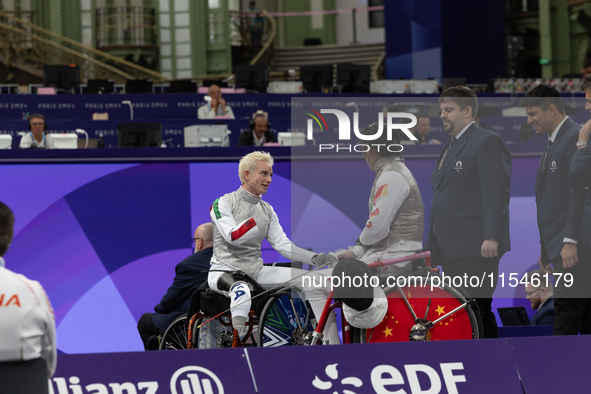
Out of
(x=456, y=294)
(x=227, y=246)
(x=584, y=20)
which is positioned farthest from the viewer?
(x=584, y=20)

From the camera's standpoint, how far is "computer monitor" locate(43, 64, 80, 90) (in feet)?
35.8

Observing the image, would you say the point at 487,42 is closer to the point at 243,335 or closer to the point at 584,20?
the point at 584,20

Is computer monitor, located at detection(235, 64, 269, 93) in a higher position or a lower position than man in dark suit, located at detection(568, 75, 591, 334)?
higher

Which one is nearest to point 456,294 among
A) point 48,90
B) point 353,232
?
point 353,232

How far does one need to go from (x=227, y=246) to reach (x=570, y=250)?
1.82 m

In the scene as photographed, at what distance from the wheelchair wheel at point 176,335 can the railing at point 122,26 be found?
13.1 metres

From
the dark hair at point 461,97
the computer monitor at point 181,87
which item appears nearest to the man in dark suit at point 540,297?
the dark hair at point 461,97

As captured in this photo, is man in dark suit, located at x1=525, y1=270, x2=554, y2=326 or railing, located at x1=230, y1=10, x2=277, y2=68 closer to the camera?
man in dark suit, located at x1=525, y1=270, x2=554, y2=326

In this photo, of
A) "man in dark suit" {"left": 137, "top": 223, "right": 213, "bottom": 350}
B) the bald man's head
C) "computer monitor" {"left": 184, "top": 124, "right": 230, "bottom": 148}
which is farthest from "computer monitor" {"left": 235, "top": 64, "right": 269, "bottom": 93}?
"man in dark suit" {"left": 137, "top": 223, "right": 213, "bottom": 350}

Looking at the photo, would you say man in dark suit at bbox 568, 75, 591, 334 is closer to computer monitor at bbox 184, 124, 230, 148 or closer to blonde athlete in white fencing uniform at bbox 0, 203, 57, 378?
blonde athlete in white fencing uniform at bbox 0, 203, 57, 378

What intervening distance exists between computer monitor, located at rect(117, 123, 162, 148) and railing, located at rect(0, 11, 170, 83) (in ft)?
26.8

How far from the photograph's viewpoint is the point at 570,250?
3754 millimetres

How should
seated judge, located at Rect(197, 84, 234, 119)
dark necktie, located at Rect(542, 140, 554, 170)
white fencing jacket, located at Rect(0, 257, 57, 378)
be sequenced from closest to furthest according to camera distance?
white fencing jacket, located at Rect(0, 257, 57, 378) → dark necktie, located at Rect(542, 140, 554, 170) → seated judge, located at Rect(197, 84, 234, 119)

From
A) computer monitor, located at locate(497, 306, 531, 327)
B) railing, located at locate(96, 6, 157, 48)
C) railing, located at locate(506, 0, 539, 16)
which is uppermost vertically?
railing, located at locate(506, 0, 539, 16)
